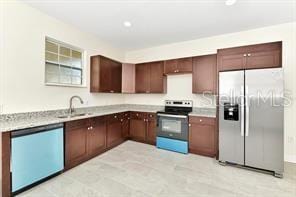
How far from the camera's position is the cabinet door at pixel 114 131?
11.9ft

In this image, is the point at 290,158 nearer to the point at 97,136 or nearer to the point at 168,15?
the point at 168,15

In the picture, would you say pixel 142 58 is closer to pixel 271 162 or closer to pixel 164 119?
pixel 164 119

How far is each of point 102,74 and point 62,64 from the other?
2.77 feet

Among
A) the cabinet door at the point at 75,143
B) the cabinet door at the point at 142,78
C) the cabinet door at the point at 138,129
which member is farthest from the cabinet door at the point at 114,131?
the cabinet door at the point at 142,78

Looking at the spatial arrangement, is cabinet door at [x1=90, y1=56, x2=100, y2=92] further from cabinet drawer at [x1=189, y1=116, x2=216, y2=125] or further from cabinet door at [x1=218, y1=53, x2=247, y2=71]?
cabinet door at [x1=218, y1=53, x2=247, y2=71]

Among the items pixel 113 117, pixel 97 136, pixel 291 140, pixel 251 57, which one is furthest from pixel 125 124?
pixel 291 140

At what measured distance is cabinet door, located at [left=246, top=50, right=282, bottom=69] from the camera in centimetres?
280

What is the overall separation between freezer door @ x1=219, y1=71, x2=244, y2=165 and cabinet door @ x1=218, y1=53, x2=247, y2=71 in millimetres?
248

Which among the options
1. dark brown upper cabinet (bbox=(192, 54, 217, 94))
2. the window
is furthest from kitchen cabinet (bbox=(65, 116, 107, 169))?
dark brown upper cabinet (bbox=(192, 54, 217, 94))

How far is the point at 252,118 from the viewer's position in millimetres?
2691

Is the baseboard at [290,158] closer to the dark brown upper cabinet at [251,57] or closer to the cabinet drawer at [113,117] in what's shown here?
the dark brown upper cabinet at [251,57]

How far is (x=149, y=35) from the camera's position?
3684mm

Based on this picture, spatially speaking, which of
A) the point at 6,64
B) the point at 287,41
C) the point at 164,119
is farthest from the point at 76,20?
the point at 287,41

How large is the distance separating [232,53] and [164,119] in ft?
6.61
